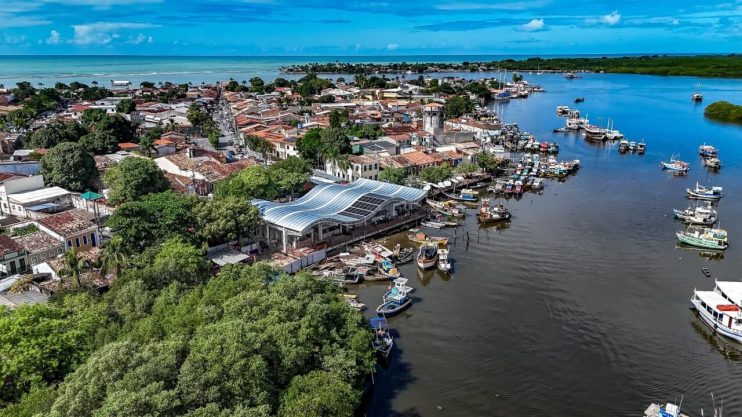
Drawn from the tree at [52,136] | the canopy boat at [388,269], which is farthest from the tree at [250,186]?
the tree at [52,136]

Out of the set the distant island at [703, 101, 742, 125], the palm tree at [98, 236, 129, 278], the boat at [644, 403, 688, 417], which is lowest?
the boat at [644, 403, 688, 417]

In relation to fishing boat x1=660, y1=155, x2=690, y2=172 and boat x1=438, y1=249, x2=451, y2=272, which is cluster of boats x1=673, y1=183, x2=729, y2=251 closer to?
fishing boat x1=660, y1=155, x2=690, y2=172

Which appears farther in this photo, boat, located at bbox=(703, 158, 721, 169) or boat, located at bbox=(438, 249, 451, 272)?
boat, located at bbox=(703, 158, 721, 169)

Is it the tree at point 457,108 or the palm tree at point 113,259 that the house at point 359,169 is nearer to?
the palm tree at point 113,259

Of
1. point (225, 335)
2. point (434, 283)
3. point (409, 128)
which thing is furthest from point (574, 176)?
point (225, 335)

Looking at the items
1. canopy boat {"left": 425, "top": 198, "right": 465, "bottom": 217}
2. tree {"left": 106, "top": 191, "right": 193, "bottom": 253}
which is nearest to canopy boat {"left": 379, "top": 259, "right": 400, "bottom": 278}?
tree {"left": 106, "top": 191, "right": 193, "bottom": 253}

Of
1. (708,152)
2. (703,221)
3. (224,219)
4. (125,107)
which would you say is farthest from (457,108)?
(224,219)
